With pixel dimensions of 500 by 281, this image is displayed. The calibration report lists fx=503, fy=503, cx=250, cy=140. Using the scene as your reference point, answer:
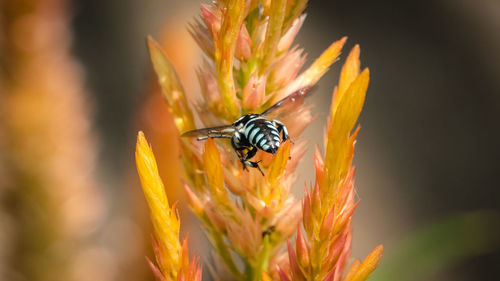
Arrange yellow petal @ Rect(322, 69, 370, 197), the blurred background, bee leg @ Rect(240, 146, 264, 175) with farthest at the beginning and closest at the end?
the blurred background < bee leg @ Rect(240, 146, 264, 175) < yellow petal @ Rect(322, 69, 370, 197)

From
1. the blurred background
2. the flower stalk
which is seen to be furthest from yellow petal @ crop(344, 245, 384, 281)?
the blurred background

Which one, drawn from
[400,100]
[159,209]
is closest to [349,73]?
[159,209]

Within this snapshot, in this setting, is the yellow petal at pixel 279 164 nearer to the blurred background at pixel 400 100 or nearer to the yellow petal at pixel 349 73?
the yellow petal at pixel 349 73

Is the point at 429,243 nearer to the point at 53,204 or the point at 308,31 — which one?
the point at 53,204

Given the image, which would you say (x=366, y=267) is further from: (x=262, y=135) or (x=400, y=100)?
(x=400, y=100)

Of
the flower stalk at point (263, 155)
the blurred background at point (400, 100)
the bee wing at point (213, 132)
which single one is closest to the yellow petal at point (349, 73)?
the flower stalk at point (263, 155)

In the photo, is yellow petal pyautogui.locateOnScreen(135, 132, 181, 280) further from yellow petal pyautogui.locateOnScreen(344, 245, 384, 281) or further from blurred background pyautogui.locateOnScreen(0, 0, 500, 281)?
blurred background pyautogui.locateOnScreen(0, 0, 500, 281)
